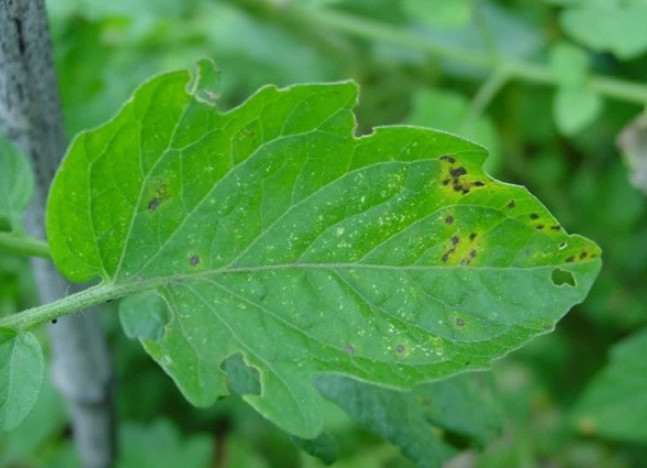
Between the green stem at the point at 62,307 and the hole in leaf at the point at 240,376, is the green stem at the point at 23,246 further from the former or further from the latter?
the hole in leaf at the point at 240,376

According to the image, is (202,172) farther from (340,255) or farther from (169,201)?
(340,255)

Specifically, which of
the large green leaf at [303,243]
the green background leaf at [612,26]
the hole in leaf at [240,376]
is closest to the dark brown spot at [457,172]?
the large green leaf at [303,243]

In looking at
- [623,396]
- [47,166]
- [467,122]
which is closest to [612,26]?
[467,122]

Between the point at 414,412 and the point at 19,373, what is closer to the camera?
the point at 19,373

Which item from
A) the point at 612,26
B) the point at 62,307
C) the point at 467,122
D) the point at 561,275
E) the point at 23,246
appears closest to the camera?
the point at 62,307

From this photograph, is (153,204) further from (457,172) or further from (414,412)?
(414,412)
